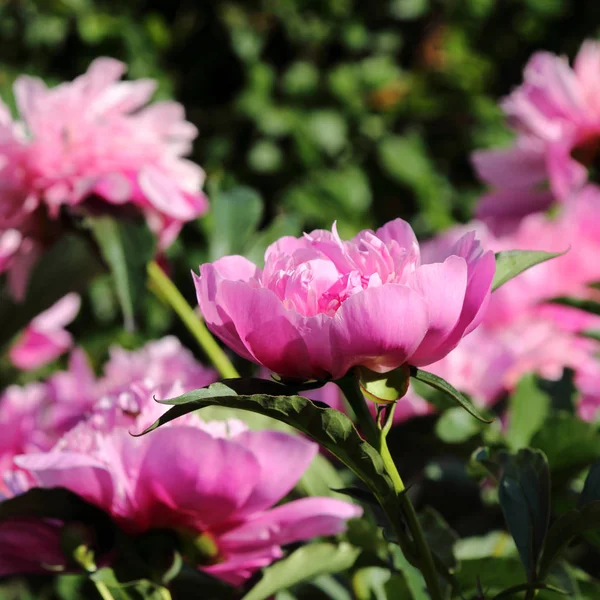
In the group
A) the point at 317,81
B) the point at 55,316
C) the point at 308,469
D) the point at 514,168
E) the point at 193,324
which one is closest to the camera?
the point at 308,469

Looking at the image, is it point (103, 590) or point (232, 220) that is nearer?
point (103, 590)

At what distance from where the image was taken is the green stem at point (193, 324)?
22.9 inches

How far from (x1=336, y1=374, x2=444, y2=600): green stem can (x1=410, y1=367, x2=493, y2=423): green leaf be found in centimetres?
2

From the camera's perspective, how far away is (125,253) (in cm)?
61

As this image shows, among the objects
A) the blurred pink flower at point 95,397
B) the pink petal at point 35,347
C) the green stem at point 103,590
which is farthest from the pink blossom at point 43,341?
the green stem at point 103,590

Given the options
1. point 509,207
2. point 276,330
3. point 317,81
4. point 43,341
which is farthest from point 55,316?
point 317,81

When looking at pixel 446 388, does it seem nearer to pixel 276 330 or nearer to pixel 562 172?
pixel 276 330

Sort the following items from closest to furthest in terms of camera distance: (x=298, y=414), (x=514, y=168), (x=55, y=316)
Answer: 1. (x=298, y=414)
2. (x=514, y=168)
3. (x=55, y=316)

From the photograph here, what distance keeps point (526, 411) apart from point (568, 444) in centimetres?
9

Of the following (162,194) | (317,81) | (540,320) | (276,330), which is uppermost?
(276,330)

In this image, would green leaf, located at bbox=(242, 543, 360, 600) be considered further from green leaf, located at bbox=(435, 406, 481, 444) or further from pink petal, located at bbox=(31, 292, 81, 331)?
pink petal, located at bbox=(31, 292, 81, 331)

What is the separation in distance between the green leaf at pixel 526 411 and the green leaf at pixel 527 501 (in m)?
0.16

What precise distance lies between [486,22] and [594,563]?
211 centimetres

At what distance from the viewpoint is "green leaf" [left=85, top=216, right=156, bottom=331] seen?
0.61m
